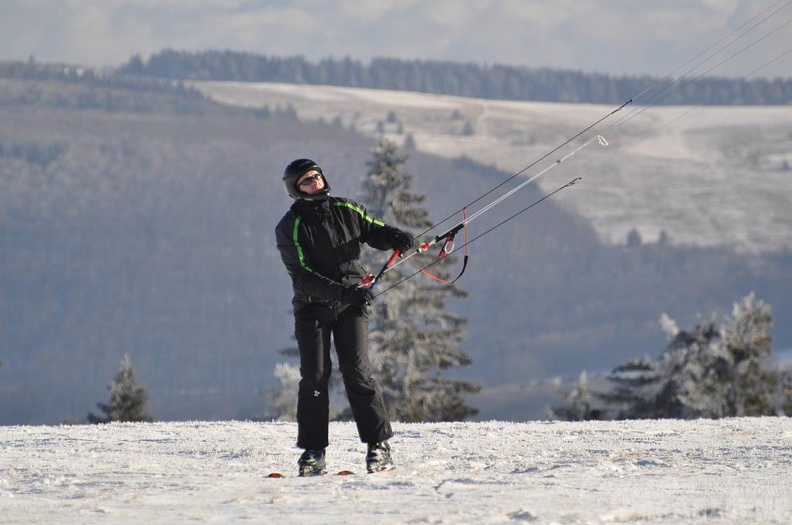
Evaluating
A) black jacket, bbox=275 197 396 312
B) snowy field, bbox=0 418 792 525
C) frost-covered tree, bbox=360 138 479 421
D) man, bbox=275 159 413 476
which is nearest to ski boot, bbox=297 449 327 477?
man, bbox=275 159 413 476

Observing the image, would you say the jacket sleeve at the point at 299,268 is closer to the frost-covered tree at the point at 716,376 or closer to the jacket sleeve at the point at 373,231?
the jacket sleeve at the point at 373,231

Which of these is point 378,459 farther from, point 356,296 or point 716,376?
point 716,376

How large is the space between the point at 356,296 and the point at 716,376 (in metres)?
36.1

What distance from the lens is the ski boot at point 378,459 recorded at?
957 cm

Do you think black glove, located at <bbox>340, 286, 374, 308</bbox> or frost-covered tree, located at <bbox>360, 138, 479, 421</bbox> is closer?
black glove, located at <bbox>340, 286, 374, 308</bbox>

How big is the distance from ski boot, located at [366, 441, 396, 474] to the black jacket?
103 cm

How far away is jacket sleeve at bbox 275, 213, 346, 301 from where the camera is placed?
9.35 m

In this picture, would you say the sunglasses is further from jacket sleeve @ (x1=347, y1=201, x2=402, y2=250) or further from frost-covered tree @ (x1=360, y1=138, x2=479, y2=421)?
frost-covered tree @ (x1=360, y1=138, x2=479, y2=421)

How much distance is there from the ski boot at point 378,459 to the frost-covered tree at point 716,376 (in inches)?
1334

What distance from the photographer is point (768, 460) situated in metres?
10.3

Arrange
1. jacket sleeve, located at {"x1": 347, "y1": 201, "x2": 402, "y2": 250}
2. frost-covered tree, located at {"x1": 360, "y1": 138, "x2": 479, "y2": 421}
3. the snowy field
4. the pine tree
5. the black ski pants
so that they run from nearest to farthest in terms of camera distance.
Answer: the snowy field → the black ski pants → jacket sleeve, located at {"x1": 347, "y1": 201, "x2": 402, "y2": 250} → frost-covered tree, located at {"x1": 360, "y1": 138, "x2": 479, "y2": 421} → the pine tree

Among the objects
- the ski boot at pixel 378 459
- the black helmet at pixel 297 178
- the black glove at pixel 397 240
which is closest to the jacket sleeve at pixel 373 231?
the black glove at pixel 397 240

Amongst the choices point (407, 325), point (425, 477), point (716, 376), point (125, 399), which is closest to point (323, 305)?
point (425, 477)

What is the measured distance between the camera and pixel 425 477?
9.07m
